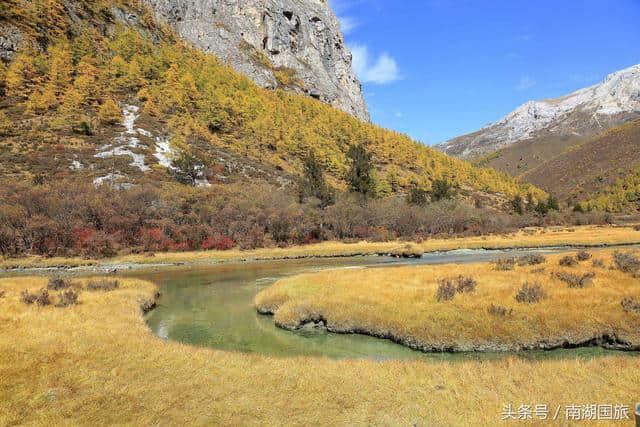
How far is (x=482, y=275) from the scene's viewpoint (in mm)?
29578

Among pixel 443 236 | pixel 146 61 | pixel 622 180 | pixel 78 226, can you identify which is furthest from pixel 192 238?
pixel 622 180

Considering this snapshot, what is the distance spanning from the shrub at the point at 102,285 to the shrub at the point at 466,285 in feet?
88.3

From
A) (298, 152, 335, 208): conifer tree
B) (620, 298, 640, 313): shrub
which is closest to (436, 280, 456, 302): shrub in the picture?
(620, 298, 640, 313): shrub

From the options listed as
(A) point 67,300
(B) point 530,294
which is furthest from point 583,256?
(A) point 67,300

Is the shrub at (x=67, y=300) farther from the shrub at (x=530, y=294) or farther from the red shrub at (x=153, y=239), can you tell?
the red shrub at (x=153, y=239)

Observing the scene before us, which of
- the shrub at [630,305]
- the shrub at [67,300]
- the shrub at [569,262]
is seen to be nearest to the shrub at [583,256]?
the shrub at [569,262]

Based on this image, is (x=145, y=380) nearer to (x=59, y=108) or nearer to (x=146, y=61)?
(x=59, y=108)

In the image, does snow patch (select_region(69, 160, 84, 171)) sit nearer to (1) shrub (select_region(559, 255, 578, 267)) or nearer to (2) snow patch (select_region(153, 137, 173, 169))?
(2) snow patch (select_region(153, 137, 173, 169))

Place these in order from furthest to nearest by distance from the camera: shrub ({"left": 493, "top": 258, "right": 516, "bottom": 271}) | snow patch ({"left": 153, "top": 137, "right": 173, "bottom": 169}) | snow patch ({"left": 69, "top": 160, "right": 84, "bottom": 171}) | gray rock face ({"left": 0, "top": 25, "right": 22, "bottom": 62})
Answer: gray rock face ({"left": 0, "top": 25, "right": 22, "bottom": 62})
snow patch ({"left": 153, "top": 137, "right": 173, "bottom": 169})
snow patch ({"left": 69, "top": 160, "right": 84, "bottom": 171})
shrub ({"left": 493, "top": 258, "right": 516, "bottom": 271})

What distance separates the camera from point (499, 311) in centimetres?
2011

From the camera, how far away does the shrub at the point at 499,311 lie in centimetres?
2002

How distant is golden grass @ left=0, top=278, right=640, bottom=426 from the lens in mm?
10867

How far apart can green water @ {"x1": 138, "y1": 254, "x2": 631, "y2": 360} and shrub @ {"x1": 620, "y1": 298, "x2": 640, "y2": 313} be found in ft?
11.6

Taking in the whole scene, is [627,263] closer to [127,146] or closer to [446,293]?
[446,293]
